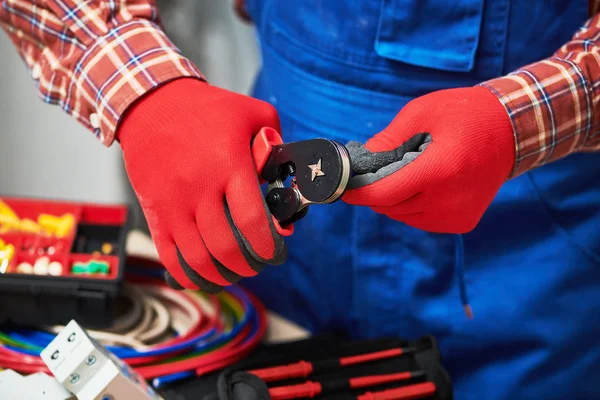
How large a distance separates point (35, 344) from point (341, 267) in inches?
13.6

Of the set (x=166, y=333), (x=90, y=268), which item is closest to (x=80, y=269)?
(x=90, y=268)

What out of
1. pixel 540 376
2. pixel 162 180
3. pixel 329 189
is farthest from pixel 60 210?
pixel 540 376

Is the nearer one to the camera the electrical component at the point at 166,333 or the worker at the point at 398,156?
the worker at the point at 398,156

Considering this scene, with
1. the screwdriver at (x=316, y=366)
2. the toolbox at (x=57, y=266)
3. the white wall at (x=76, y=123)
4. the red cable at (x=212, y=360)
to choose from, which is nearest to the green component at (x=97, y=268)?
the toolbox at (x=57, y=266)

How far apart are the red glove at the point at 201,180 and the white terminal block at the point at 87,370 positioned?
0.35 feet

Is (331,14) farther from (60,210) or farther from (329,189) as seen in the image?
(60,210)

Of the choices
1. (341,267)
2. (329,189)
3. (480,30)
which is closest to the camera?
(329,189)

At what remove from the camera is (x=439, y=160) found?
1.73 feet

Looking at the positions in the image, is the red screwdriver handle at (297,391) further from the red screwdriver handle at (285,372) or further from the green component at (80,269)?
the green component at (80,269)

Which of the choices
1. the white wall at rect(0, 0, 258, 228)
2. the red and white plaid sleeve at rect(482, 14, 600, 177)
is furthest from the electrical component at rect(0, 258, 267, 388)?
the white wall at rect(0, 0, 258, 228)

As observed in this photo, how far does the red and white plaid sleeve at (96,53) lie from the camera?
0.60 metres

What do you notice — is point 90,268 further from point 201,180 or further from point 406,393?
point 406,393

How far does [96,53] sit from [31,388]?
31 cm

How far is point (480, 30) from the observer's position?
647mm
